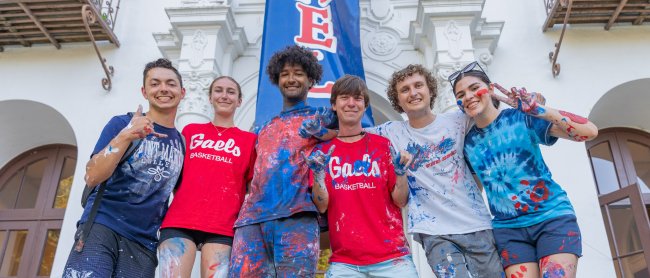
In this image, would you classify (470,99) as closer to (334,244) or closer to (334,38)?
(334,244)

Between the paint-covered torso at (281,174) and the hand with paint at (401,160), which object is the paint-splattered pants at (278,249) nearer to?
the paint-covered torso at (281,174)

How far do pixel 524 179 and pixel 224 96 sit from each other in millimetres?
1873

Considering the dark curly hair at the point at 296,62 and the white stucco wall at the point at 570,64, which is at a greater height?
the white stucco wall at the point at 570,64

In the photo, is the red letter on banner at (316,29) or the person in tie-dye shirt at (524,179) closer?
the person in tie-dye shirt at (524,179)

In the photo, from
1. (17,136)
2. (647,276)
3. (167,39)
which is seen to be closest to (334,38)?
(167,39)

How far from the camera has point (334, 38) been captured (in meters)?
5.08

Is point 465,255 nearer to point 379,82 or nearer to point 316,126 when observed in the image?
point 316,126

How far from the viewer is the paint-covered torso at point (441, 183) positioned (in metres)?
2.61

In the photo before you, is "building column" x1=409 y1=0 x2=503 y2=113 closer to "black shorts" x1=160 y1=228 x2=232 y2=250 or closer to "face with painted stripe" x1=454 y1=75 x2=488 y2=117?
"face with painted stripe" x1=454 y1=75 x2=488 y2=117

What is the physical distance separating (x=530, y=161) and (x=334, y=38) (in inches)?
116

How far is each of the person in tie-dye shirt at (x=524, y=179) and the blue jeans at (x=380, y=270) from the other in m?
0.52

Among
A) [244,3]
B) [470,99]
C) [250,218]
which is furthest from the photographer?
[244,3]

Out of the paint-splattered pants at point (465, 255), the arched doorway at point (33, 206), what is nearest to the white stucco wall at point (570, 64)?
the paint-splattered pants at point (465, 255)

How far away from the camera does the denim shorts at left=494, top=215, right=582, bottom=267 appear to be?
2389 millimetres
